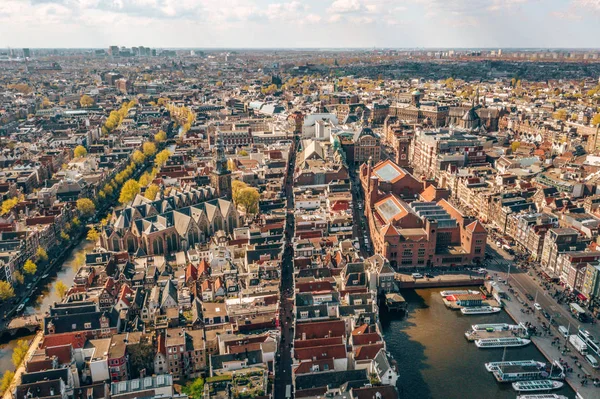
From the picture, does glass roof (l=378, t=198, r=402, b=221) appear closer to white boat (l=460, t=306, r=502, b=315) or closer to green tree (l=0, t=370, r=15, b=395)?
white boat (l=460, t=306, r=502, b=315)

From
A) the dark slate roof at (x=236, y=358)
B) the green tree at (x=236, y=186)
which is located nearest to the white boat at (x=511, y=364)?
the dark slate roof at (x=236, y=358)

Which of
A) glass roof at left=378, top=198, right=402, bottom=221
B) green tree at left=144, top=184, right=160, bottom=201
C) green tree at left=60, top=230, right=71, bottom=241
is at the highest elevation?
glass roof at left=378, top=198, right=402, bottom=221

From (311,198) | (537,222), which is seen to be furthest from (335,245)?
(537,222)

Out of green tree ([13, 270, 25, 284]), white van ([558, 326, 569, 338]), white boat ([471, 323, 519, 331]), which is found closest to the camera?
white van ([558, 326, 569, 338])

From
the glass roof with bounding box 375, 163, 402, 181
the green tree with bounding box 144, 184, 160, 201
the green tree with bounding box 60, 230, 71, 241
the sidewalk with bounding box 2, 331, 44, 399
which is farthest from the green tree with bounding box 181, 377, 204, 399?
the glass roof with bounding box 375, 163, 402, 181

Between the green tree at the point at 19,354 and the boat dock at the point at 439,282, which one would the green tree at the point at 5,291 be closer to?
the green tree at the point at 19,354

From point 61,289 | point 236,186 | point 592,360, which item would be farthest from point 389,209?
point 61,289

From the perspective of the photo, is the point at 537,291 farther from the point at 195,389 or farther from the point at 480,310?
the point at 195,389
